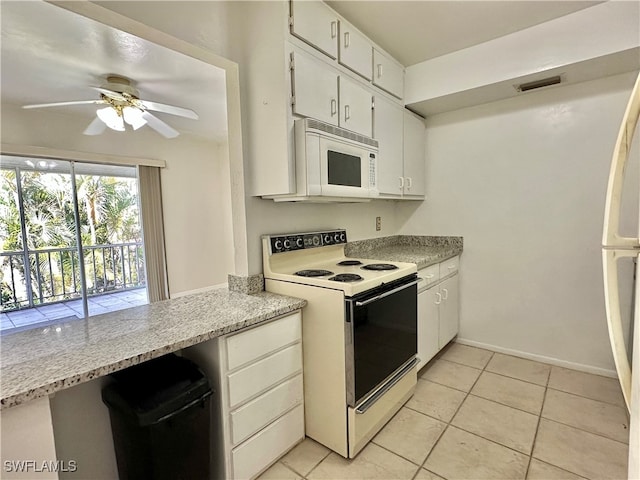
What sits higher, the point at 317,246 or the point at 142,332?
the point at 317,246

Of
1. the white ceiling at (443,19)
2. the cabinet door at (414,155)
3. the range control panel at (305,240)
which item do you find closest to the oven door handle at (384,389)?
the range control panel at (305,240)

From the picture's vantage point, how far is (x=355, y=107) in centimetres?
207

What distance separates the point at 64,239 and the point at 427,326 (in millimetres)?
4323

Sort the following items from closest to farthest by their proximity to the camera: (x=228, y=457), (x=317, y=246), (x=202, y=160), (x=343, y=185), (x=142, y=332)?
(x=142, y=332)
(x=228, y=457)
(x=343, y=185)
(x=317, y=246)
(x=202, y=160)

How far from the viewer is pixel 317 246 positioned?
2182 millimetres

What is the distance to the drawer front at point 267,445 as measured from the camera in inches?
55.0

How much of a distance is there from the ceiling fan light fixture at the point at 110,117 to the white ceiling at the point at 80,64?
26 cm

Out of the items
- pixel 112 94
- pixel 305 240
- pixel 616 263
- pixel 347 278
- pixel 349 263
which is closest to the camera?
pixel 616 263

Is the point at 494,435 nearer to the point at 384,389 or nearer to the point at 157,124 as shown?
the point at 384,389

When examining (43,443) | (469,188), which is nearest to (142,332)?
(43,443)

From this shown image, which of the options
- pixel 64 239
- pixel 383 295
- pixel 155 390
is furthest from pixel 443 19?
pixel 64 239

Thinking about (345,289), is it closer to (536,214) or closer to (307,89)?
(307,89)

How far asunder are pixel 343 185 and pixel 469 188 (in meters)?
1.52

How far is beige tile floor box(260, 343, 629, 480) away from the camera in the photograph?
1.51 metres
